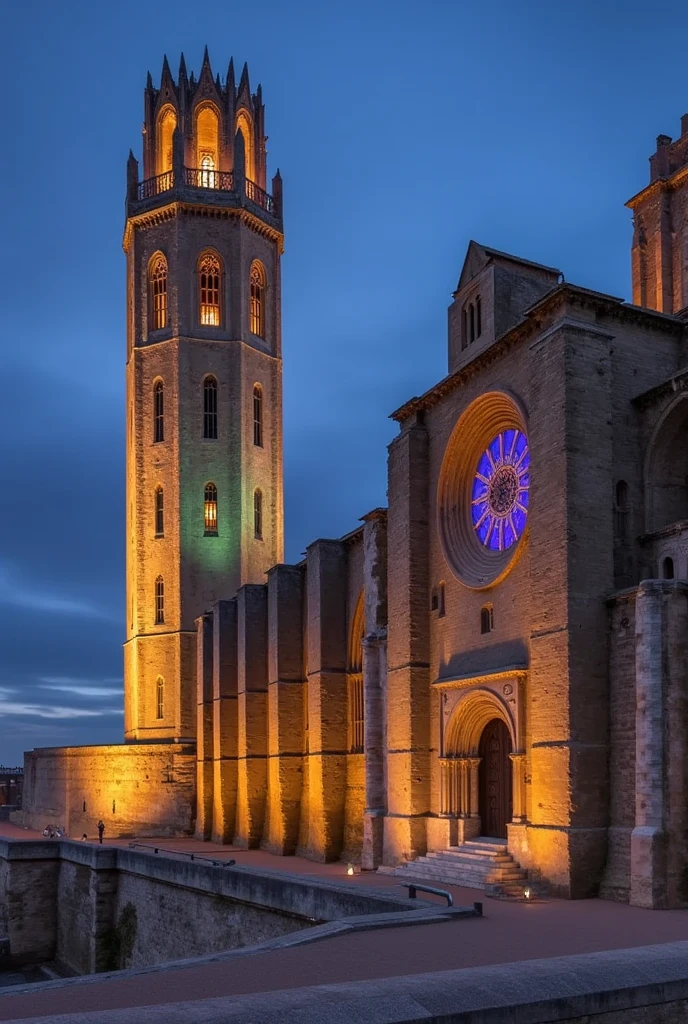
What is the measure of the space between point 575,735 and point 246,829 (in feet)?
64.8


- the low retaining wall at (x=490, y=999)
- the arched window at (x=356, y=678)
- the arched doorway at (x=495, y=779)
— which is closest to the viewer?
the low retaining wall at (x=490, y=999)

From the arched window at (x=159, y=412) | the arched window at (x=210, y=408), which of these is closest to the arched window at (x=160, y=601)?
the arched window at (x=159, y=412)

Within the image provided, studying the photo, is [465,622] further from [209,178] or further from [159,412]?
[209,178]

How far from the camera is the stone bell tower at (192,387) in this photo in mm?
47219

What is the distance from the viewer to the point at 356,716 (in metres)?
Answer: 32.0

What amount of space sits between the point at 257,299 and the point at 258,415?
225 inches

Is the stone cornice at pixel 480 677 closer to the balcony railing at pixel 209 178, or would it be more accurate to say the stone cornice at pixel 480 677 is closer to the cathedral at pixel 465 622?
the cathedral at pixel 465 622

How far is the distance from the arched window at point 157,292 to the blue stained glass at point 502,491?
27.5 metres

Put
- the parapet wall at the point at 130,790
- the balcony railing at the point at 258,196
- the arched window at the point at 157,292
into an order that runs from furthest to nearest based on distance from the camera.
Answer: the balcony railing at the point at 258,196 → the arched window at the point at 157,292 → the parapet wall at the point at 130,790

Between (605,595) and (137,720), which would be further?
(137,720)

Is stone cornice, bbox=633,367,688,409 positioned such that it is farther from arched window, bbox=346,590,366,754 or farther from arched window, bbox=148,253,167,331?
arched window, bbox=148,253,167,331

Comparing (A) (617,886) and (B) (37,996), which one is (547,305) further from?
(B) (37,996)

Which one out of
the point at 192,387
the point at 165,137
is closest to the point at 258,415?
the point at 192,387

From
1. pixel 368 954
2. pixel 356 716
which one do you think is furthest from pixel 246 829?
pixel 368 954
